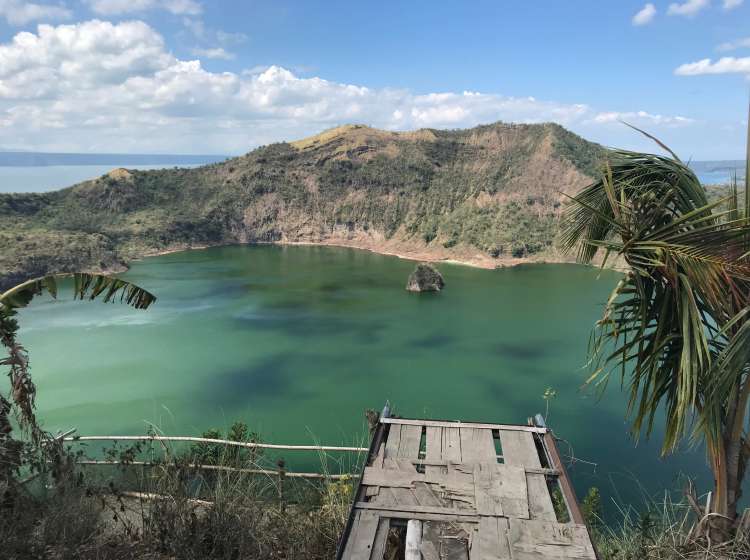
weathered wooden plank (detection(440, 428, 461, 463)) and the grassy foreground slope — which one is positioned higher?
the grassy foreground slope

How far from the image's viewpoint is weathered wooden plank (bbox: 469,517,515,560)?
3.15 meters

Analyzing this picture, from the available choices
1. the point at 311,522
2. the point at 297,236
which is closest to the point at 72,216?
the point at 297,236

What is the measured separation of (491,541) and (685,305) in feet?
6.45

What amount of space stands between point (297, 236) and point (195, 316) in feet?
99.5

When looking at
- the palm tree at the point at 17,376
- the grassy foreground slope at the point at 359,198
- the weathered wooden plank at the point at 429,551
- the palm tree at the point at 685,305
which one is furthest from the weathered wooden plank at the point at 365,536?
the grassy foreground slope at the point at 359,198

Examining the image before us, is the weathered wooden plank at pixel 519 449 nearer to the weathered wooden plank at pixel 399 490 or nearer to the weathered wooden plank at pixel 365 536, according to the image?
the weathered wooden plank at pixel 399 490

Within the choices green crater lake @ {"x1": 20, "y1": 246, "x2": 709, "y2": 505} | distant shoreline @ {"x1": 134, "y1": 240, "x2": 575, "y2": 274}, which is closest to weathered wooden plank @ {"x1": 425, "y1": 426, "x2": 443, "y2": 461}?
green crater lake @ {"x1": 20, "y1": 246, "x2": 709, "y2": 505}

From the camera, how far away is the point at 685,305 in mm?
3328

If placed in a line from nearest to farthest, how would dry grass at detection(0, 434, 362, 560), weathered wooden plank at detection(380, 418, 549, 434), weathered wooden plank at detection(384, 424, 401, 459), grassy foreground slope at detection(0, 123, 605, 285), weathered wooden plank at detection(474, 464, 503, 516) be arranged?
weathered wooden plank at detection(474, 464, 503, 516), dry grass at detection(0, 434, 362, 560), weathered wooden plank at detection(384, 424, 401, 459), weathered wooden plank at detection(380, 418, 549, 434), grassy foreground slope at detection(0, 123, 605, 285)

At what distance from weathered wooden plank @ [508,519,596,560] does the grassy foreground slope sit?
39897 mm

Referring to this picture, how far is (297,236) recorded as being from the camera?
56.5m

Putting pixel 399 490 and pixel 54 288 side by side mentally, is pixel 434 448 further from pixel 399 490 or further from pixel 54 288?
pixel 54 288

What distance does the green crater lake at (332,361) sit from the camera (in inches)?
551

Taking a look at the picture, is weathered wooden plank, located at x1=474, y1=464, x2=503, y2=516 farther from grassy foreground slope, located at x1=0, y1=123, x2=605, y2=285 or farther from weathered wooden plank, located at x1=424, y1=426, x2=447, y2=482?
grassy foreground slope, located at x1=0, y1=123, x2=605, y2=285
